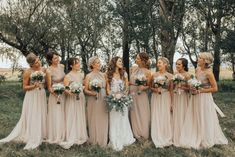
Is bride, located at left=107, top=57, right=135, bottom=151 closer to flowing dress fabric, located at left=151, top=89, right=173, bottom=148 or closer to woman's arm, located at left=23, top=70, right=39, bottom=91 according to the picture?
flowing dress fabric, located at left=151, top=89, right=173, bottom=148

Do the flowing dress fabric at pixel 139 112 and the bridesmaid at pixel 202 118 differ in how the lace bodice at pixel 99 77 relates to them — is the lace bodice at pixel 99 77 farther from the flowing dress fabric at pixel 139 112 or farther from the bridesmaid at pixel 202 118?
the bridesmaid at pixel 202 118

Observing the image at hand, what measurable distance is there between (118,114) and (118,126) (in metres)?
0.30

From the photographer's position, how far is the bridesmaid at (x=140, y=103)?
10.9 meters

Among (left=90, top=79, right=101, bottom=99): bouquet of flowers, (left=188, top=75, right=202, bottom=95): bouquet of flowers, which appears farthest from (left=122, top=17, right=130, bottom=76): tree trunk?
(left=90, top=79, right=101, bottom=99): bouquet of flowers

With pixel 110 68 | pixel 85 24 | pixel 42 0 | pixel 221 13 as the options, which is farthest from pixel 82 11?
pixel 110 68

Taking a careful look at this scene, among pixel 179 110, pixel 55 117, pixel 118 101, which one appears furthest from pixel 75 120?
pixel 179 110

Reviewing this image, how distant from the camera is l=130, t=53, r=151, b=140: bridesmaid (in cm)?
1090

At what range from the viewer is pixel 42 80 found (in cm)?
1020

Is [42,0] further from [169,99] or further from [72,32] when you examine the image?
[169,99]

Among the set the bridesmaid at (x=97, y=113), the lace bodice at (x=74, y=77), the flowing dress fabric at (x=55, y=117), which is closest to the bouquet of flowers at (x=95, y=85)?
the bridesmaid at (x=97, y=113)

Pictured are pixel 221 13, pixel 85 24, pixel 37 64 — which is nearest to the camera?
pixel 37 64

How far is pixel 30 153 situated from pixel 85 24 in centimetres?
1659

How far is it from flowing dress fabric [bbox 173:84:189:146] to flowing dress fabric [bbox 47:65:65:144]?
2849 mm

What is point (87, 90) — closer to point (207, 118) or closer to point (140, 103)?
point (140, 103)
